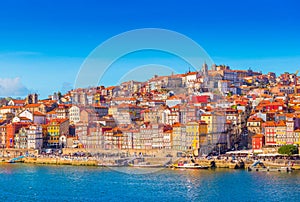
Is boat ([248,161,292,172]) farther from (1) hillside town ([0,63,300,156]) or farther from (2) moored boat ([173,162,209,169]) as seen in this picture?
(1) hillside town ([0,63,300,156])

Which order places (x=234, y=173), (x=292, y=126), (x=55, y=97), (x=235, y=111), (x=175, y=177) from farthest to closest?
1. (x=55, y=97)
2. (x=235, y=111)
3. (x=292, y=126)
4. (x=234, y=173)
5. (x=175, y=177)

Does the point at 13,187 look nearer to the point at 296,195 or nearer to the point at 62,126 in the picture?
the point at 296,195

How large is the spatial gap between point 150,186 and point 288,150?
19.3ft

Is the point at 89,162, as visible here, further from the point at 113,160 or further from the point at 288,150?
the point at 288,150

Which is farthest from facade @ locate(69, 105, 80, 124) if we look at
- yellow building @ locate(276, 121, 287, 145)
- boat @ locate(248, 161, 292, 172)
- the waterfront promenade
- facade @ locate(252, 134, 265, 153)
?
boat @ locate(248, 161, 292, 172)

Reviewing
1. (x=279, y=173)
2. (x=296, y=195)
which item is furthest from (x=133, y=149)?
(x=296, y=195)

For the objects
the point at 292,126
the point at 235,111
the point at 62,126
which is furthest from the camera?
the point at 62,126

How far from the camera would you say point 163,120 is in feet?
70.7

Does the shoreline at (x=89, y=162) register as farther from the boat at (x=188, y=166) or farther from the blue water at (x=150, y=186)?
the blue water at (x=150, y=186)

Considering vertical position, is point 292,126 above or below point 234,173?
above

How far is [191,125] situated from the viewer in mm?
18203

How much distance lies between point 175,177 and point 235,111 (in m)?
7.53

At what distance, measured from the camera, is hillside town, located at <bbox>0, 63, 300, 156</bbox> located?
18.7 meters

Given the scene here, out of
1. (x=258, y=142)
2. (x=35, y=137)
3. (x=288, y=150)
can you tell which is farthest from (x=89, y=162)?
(x=288, y=150)
